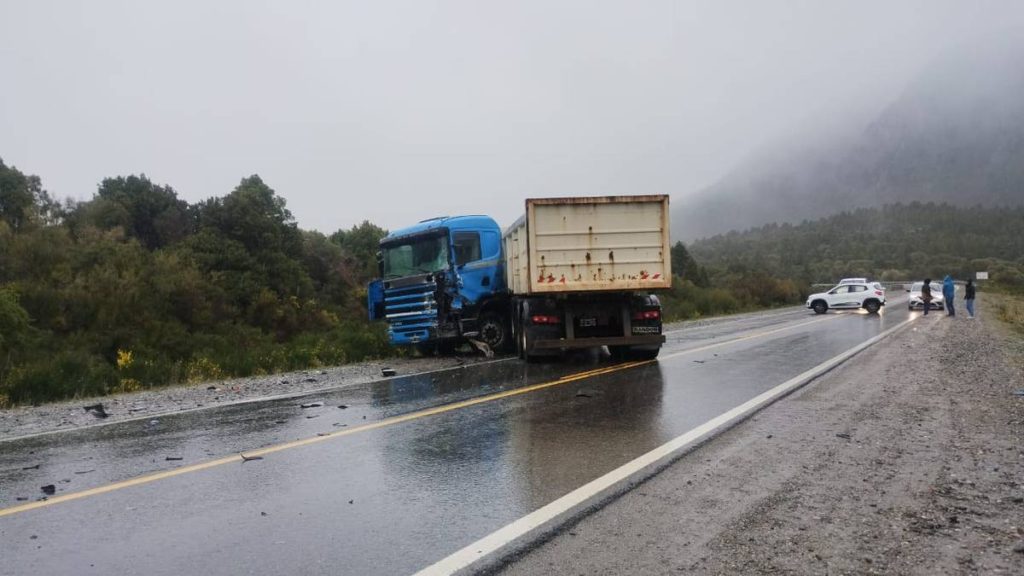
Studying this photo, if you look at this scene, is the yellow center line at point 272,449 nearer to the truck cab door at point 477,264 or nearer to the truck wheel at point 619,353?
the truck wheel at point 619,353

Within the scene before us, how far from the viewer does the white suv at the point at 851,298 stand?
35.3 meters

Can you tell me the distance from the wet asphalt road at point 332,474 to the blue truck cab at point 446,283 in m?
4.95

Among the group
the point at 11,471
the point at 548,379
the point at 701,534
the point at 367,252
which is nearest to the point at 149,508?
the point at 11,471

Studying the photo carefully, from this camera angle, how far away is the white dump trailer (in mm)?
12852

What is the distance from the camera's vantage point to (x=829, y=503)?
4.46 metres

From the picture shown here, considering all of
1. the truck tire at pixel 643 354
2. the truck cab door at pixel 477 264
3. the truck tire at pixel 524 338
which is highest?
the truck cab door at pixel 477 264

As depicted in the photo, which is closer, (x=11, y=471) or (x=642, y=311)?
(x=11, y=471)

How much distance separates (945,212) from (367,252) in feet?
497

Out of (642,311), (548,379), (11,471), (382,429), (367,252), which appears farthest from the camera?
(367,252)

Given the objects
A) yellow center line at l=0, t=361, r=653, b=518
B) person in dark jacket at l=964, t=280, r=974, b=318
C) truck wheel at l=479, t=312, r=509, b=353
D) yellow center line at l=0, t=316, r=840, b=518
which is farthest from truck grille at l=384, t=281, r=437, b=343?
person in dark jacket at l=964, t=280, r=974, b=318

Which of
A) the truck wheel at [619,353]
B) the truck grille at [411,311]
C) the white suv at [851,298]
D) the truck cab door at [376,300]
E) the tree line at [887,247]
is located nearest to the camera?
the truck wheel at [619,353]

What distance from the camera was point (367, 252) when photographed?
210 feet

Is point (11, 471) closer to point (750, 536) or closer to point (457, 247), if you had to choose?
point (750, 536)

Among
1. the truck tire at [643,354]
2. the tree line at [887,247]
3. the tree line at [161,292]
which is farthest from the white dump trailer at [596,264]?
the tree line at [887,247]
